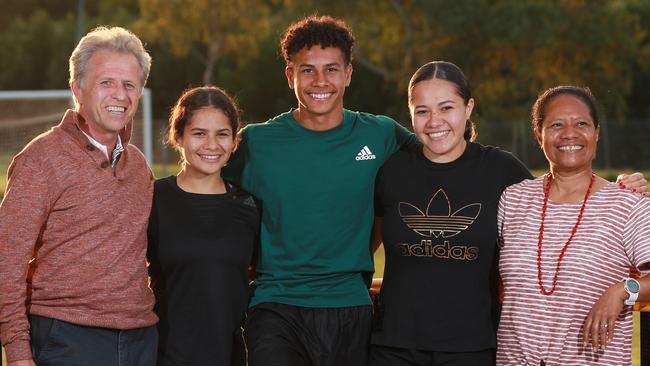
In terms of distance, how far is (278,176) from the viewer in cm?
444

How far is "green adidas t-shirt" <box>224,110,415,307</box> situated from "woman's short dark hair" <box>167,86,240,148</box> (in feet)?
0.81

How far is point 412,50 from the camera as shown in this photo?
32.6 meters

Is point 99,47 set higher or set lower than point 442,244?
higher

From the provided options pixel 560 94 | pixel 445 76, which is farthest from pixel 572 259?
pixel 445 76

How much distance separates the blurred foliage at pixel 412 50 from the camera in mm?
30281

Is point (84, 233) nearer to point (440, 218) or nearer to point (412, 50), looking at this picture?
point (440, 218)

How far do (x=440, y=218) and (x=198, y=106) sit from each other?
3.82ft

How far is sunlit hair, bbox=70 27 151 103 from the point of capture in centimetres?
381

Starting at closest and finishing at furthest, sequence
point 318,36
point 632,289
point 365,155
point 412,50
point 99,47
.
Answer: point 632,289, point 99,47, point 365,155, point 318,36, point 412,50

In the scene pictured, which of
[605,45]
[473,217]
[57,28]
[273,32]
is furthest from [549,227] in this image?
[57,28]

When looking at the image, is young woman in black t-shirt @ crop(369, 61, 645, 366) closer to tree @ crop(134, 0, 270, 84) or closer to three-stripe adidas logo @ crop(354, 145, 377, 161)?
three-stripe adidas logo @ crop(354, 145, 377, 161)

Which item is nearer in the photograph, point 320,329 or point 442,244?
point 442,244

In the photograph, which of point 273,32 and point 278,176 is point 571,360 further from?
point 273,32

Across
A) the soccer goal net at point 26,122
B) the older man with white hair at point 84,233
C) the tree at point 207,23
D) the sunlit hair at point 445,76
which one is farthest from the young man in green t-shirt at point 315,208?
the tree at point 207,23
